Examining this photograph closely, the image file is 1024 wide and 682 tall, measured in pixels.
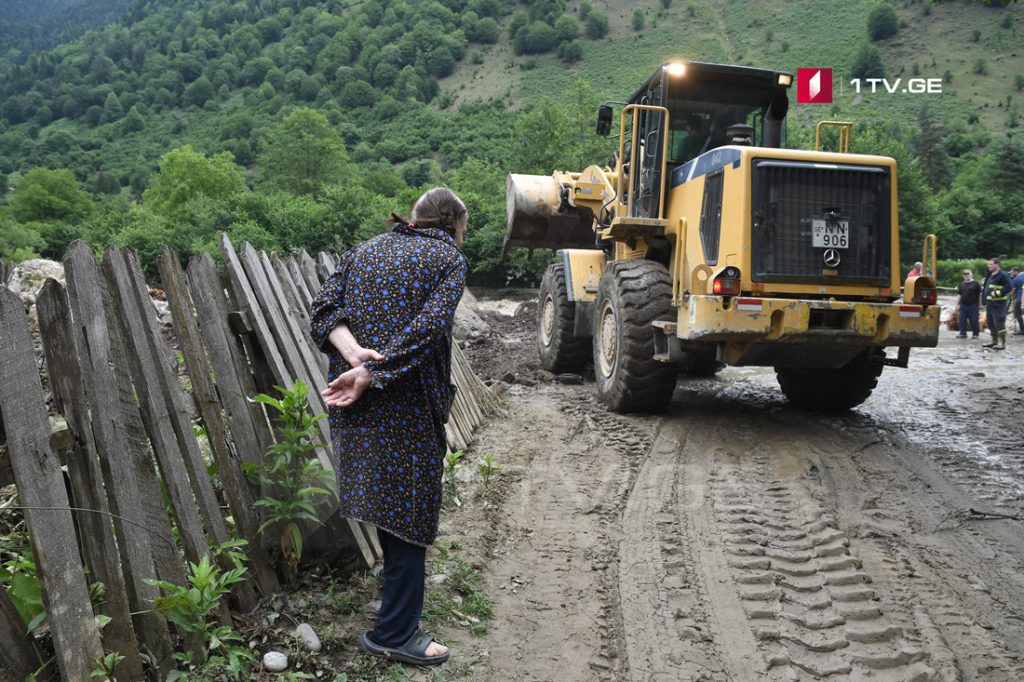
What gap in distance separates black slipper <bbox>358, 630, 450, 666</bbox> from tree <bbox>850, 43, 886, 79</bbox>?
4327 inches

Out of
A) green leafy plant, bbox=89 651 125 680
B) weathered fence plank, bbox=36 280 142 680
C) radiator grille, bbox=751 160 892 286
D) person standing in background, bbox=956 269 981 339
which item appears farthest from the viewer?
person standing in background, bbox=956 269 981 339

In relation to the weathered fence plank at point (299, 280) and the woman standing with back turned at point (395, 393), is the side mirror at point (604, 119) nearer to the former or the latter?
the weathered fence plank at point (299, 280)

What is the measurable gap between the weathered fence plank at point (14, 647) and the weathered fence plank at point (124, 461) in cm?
35

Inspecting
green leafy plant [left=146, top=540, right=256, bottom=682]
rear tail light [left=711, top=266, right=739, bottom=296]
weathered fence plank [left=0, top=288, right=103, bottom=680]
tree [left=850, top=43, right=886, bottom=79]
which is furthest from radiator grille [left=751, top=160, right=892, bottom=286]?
tree [left=850, top=43, right=886, bottom=79]

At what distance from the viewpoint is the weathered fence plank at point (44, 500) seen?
2.00 metres

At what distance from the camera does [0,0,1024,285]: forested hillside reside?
4794 cm

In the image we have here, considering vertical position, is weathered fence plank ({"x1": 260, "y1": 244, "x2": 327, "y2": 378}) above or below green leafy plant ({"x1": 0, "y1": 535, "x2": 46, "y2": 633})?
above

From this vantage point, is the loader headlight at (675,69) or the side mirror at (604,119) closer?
the loader headlight at (675,69)

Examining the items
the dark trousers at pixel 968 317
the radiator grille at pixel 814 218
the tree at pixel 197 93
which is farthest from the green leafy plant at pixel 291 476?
the tree at pixel 197 93

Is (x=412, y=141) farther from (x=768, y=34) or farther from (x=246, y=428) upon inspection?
(x=246, y=428)

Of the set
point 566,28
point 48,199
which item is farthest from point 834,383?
point 566,28

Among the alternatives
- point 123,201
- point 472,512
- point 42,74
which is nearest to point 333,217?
point 472,512

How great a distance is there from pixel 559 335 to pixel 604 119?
2812 mm

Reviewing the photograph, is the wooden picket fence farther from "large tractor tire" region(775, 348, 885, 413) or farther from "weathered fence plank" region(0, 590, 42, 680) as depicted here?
"large tractor tire" region(775, 348, 885, 413)
